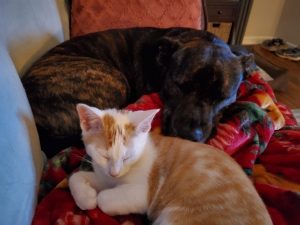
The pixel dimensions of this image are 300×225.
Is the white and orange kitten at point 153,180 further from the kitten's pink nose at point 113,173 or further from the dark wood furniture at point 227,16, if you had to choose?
the dark wood furniture at point 227,16

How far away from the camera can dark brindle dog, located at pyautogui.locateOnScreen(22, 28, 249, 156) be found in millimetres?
1118

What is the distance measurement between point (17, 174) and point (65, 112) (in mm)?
447

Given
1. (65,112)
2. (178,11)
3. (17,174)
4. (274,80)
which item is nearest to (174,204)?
(17,174)

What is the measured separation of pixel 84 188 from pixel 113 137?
0.21 m

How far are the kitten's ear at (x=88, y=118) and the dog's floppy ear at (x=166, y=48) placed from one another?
72 cm

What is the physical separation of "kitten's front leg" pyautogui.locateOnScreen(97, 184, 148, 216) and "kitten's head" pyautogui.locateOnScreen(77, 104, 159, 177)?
5cm

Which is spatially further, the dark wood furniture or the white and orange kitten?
the dark wood furniture

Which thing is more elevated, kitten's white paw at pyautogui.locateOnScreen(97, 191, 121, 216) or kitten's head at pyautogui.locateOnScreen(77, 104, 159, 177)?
kitten's head at pyautogui.locateOnScreen(77, 104, 159, 177)

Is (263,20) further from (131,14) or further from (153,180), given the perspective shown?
(153,180)

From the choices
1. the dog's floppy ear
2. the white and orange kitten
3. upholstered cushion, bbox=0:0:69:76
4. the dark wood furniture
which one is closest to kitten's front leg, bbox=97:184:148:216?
the white and orange kitten

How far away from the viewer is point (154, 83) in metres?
1.55

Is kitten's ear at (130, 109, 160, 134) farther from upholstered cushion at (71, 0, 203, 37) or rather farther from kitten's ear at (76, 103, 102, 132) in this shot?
upholstered cushion at (71, 0, 203, 37)

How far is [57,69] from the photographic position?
1.23 m

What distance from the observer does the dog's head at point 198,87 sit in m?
1.17
